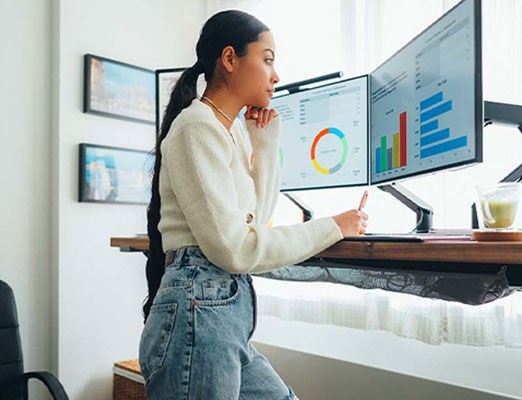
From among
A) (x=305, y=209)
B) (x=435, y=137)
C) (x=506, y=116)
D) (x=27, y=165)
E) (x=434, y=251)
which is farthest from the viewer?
(x=27, y=165)

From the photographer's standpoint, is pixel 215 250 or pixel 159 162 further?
pixel 159 162

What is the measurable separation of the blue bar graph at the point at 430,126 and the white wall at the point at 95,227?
5.03ft

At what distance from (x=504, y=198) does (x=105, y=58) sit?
189cm

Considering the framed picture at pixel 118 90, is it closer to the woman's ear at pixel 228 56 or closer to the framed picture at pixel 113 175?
the framed picture at pixel 113 175

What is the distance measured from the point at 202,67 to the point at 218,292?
51 centimetres

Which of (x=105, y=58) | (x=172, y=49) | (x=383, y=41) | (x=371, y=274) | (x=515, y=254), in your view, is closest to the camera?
(x=515, y=254)

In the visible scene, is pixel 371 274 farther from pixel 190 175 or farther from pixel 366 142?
pixel 366 142

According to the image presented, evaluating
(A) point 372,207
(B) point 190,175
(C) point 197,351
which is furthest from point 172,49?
(C) point 197,351

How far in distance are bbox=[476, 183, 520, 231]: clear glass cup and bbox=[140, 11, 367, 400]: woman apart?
23cm

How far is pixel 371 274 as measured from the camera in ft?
3.84

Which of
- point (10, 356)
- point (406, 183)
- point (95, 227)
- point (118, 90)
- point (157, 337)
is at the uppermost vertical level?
point (118, 90)

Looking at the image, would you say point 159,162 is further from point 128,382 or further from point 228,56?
point 128,382

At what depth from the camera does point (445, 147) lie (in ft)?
3.92

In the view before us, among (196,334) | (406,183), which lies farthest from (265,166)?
(406,183)
